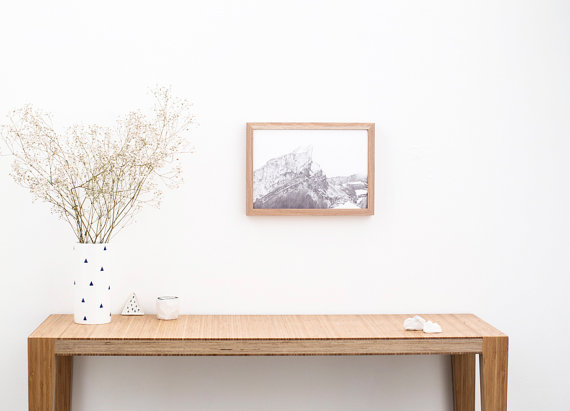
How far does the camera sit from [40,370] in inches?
73.5

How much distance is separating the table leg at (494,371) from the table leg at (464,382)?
0.85ft

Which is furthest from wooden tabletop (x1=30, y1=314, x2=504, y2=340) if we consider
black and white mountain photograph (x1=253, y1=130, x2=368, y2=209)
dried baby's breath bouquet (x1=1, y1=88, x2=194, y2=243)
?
black and white mountain photograph (x1=253, y1=130, x2=368, y2=209)

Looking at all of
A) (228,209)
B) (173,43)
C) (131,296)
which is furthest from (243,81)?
(131,296)

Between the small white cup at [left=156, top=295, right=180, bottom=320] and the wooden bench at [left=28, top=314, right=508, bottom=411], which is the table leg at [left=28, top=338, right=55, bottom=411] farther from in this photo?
the small white cup at [left=156, top=295, right=180, bottom=320]

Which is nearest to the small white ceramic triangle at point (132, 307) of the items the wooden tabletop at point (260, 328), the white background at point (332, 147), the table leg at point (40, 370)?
the wooden tabletop at point (260, 328)

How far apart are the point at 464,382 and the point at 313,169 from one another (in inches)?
41.6

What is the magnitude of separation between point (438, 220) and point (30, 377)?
64.7 inches

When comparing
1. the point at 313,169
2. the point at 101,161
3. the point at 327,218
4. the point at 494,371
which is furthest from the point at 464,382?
the point at 101,161

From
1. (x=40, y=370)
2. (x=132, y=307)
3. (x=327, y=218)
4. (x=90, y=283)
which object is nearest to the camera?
(x=40, y=370)

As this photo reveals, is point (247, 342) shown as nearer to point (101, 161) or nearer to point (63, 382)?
point (63, 382)

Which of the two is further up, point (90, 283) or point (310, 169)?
point (310, 169)

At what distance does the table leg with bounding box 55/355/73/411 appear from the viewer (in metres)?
2.08

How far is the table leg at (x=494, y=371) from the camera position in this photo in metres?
1.95

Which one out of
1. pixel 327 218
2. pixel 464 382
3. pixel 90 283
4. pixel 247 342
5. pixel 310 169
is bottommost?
pixel 464 382
